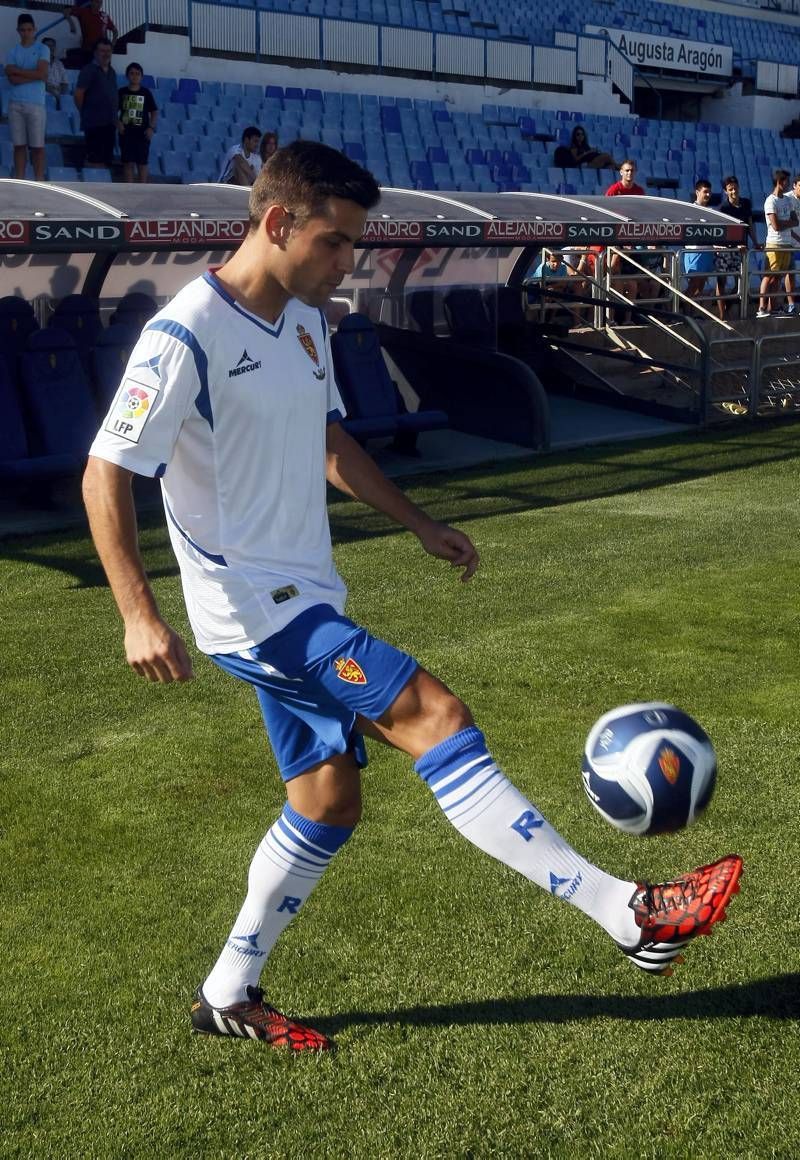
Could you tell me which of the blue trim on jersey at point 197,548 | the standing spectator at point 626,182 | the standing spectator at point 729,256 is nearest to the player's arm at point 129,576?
the blue trim on jersey at point 197,548

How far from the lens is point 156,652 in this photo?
298 centimetres

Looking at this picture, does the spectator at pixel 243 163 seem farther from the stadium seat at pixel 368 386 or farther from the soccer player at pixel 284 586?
the soccer player at pixel 284 586

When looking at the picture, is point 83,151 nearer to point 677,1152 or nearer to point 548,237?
point 548,237

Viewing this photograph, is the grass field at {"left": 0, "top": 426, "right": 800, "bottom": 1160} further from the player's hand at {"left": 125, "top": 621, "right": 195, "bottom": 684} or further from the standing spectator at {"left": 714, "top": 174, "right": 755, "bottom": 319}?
the standing spectator at {"left": 714, "top": 174, "right": 755, "bottom": 319}

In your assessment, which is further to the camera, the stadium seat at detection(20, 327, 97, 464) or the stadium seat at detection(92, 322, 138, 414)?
the stadium seat at detection(92, 322, 138, 414)

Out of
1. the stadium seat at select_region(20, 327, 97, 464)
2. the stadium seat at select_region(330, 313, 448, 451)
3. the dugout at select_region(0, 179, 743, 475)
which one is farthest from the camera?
the stadium seat at select_region(330, 313, 448, 451)

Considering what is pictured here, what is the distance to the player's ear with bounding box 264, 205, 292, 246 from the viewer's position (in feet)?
10.6

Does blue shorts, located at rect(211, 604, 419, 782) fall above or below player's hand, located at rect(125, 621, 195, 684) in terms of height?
below

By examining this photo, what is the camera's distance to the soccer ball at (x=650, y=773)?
10.8ft

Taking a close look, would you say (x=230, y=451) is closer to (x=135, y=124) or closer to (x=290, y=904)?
(x=290, y=904)

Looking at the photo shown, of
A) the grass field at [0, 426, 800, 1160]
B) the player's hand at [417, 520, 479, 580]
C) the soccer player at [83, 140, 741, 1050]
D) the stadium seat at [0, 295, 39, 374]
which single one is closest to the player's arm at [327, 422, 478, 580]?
the player's hand at [417, 520, 479, 580]

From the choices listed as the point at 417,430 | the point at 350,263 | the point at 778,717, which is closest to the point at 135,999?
the point at 350,263

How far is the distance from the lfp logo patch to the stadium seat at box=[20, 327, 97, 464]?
8198 millimetres

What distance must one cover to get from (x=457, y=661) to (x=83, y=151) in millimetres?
16264
